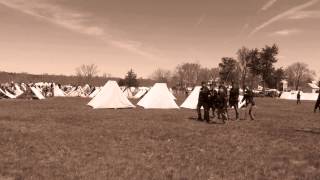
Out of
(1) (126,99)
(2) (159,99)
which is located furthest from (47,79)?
(2) (159,99)

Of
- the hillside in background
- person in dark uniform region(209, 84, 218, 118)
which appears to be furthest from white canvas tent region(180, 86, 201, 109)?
the hillside in background

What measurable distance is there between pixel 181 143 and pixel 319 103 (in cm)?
2025

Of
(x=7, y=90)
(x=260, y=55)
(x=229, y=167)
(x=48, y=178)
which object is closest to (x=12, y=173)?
(x=48, y=178)

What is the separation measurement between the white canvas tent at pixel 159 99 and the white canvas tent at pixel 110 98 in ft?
6.30

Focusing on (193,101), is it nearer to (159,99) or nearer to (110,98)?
(159,99)

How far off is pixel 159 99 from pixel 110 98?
409 centimetres

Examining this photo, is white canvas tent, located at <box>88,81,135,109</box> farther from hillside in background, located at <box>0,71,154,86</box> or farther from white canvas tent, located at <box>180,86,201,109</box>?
hillside in background, located at <box>0,71,154,86</box>

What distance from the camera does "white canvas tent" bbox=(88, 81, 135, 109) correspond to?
34469 millimetres

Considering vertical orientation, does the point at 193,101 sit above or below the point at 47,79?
below

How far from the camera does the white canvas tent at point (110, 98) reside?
34.5 metres

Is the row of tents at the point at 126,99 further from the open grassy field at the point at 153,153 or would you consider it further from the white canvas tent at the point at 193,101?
the open grassy field at the point at 153,153

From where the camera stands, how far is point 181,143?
14828 mm

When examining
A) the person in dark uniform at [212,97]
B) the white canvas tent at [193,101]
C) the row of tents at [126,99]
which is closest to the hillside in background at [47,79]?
the white canvas tent at [193,101]

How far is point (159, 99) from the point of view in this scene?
35719 mm
